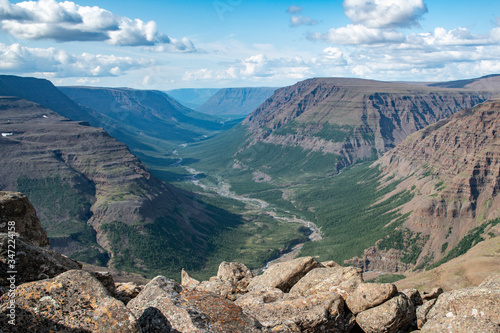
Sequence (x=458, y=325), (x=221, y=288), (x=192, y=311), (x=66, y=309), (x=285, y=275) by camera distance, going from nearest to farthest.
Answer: (x=66, y=309)
(x=192, y=311)
(x=458, y=325)
(x=221, y=288)
(x=285, y=275)

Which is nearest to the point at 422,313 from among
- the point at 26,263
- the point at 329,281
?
the point at 329,281

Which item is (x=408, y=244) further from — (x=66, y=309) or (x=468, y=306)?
(x=66, y=309)

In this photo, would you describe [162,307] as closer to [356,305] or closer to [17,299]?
[17,299]

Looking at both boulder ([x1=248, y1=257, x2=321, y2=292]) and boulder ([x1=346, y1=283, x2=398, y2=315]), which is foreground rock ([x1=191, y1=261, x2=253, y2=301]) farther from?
boulder ([x1=346, y1=283, x2=398, y2=315])

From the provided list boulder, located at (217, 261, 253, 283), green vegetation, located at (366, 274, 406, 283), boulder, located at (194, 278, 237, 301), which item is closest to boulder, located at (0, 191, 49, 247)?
boulder, located at (194, 278, 237, 301)

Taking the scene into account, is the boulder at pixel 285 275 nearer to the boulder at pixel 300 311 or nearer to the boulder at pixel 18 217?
the boulder at pixel 300 311
